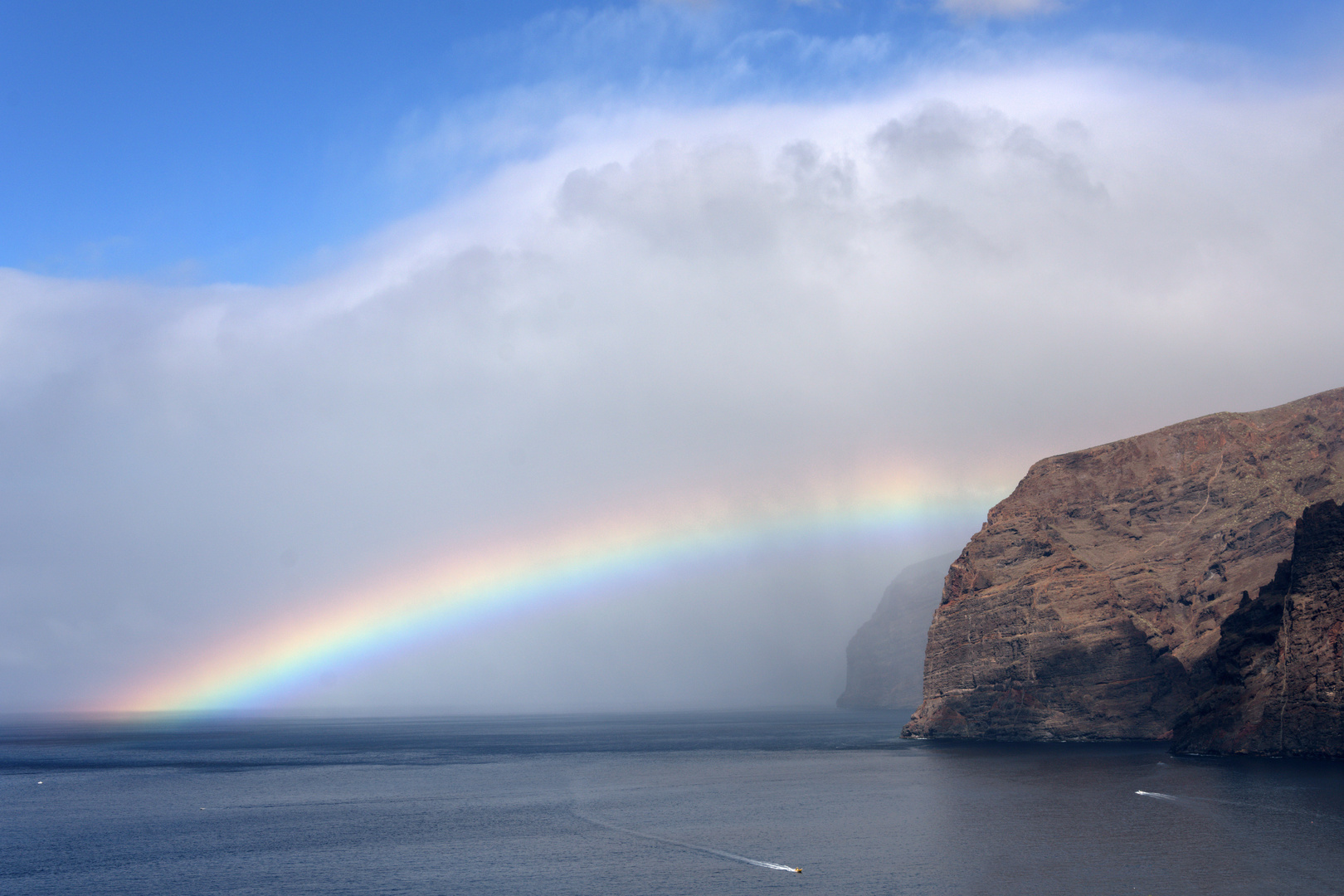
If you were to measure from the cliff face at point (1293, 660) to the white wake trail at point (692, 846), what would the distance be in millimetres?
63299

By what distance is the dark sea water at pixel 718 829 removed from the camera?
5631cm

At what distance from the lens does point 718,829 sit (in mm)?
74500

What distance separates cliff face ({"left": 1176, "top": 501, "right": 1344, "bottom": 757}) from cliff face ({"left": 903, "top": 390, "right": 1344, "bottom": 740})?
1648 cm

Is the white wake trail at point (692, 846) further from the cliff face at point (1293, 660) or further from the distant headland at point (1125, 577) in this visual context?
the distant headland at point (1125, 577)

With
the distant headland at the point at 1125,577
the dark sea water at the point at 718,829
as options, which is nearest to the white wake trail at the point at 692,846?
the dark sea water at the point at 718,829

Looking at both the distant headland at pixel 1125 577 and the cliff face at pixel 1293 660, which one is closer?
the cliff face at pixel 1293 660

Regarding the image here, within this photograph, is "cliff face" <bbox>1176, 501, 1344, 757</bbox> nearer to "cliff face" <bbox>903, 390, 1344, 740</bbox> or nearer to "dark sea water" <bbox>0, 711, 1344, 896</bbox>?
"dark sea water" <bbox>0, 711, 1344, 896</bbox>

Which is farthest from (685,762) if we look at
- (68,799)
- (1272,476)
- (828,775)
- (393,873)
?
(1272,476)

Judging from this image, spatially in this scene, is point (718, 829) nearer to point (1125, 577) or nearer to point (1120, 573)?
point (1125, 577)

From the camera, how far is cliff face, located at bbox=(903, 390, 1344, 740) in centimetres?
13212

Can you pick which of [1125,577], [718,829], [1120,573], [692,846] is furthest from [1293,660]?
[692,846]

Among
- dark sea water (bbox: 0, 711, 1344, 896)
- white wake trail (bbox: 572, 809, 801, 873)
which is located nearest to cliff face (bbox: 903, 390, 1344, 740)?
dark sea water (bbox: 0, 711, 1344, 896)

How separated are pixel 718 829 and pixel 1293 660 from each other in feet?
200

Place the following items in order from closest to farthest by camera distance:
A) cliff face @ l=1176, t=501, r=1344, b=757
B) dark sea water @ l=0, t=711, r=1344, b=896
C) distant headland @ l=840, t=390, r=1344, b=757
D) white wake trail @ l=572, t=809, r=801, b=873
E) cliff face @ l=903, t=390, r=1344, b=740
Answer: dark sea water @ l=0, t=711, r=1344, b=896 < white wake trail @ l=572, t=809, r=801, b=873 < cliff face @ l=1176, t=501, r=1344, b=757 < distant headland @ l=840, t=390, r=1344, b=757 < cliff face @ l=903, t=390, r=1344, b=740
